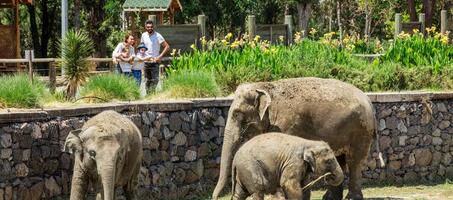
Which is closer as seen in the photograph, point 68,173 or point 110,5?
point 68,173

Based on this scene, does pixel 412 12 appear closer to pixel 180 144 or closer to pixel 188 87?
pixel 188 87

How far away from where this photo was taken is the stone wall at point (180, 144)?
1402cm

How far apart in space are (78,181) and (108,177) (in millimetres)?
864

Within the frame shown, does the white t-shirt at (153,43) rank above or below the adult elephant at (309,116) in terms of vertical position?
above

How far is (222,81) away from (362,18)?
119ft

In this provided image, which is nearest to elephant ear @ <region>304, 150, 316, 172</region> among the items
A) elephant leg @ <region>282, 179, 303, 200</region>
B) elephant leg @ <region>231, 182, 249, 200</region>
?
elephant leg @ <region>282, 179, 303, 200</region>

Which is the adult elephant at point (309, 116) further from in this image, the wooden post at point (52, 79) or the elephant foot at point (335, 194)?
the wooden post at point (52, 79)

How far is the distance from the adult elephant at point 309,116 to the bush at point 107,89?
240cm

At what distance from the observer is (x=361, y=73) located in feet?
65.9

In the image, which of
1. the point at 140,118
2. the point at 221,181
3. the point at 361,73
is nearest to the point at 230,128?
the point at 221,181

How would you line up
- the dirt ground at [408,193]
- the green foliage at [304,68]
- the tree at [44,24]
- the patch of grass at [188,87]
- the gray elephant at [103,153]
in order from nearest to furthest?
the gray elephant at [103,153] → the dirt ground at [408,193] → the patch of grass at [188,87] → the green foliage at [304,68] → the tree at [44,24]

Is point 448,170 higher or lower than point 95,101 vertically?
lower

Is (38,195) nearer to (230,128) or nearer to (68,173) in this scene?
(68,173)

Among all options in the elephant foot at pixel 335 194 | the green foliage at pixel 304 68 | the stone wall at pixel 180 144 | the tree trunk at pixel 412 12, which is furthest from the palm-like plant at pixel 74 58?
the tree trunk at pixel 412 12
